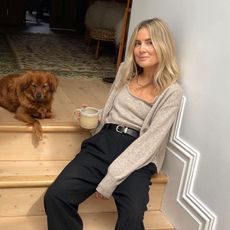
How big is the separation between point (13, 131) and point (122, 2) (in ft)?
11.5

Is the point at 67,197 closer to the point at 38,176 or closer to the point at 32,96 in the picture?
the point at 38,176

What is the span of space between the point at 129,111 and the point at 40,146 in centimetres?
62

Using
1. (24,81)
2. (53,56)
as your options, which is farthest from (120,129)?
(53,56)

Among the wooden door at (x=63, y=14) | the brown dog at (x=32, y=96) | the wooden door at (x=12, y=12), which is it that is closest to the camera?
the brown dog at (x=32, y=96)

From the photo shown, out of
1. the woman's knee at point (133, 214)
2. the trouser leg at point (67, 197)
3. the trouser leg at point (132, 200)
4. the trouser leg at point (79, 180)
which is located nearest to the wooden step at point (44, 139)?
the trouser leg at point (79, 180)

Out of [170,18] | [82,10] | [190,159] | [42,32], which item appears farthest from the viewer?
[82,10]

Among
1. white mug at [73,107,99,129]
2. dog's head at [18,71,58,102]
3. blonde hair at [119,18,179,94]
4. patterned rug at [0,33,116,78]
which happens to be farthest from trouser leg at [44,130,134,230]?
patterned rug at [0,33,116,78]

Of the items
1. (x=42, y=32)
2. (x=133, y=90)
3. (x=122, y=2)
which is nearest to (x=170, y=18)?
(x=133, y=90)

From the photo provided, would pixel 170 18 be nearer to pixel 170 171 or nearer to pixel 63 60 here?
pixel 170 171

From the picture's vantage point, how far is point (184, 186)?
6.11ft

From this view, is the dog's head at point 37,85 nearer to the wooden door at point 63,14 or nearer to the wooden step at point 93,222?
the wooden step at point 93,222

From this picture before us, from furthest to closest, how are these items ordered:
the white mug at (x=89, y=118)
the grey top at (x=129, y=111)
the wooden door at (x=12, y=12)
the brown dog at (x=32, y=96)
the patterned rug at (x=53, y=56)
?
1. the wooden door at (x=12, y=12)
2. the patterned rug at (x=53, y=56)
3. the brown dog at (x=32, y=96)
4. the white mug at (x=89, y=118)
5. the grey top at (x=129, y=111)

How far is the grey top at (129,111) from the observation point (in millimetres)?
1808

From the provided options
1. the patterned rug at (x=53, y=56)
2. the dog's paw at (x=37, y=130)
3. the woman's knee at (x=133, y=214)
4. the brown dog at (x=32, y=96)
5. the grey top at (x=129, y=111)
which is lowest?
the patterned rug at (x=53, y=56)
